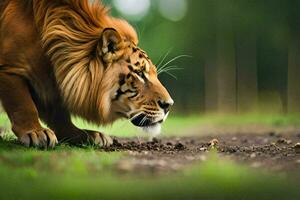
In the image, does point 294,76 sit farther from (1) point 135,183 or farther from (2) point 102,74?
(1) point 135,183

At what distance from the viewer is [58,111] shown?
525 centimetres

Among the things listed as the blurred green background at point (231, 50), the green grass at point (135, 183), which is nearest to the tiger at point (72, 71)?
the green grass at point (135, 183)

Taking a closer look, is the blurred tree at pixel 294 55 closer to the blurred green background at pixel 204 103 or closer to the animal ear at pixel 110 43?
the blurred green background at pixel 204 103

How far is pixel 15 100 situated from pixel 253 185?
92.3 inches

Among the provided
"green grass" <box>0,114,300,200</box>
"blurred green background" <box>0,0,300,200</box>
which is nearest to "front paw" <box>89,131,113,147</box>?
"blurred green background" <box>0,0,300,200</box>

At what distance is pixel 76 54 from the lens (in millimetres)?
4855

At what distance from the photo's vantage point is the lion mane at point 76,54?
4824mm

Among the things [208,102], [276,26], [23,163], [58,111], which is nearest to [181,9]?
[208,102]

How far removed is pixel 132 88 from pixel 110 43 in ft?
1.29

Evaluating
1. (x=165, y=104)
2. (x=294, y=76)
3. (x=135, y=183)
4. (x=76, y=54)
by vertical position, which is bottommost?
(x=135, y=183)

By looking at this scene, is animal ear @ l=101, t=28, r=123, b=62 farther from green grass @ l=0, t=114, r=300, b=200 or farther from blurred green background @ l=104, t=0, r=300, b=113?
blurred green background @ l=104, t=0, r=300, b=113

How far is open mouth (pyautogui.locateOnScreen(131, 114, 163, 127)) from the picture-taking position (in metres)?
4.79

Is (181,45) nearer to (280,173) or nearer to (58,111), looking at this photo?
(58,111)

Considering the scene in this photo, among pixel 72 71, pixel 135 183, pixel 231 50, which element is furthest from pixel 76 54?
pixel 231 50
